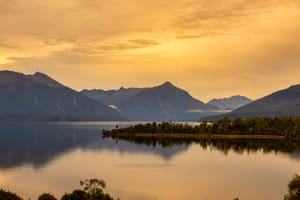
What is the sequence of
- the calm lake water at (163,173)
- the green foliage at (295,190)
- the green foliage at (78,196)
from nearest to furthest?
1. the green foliage at (295,190)
2. the green foliage at (78,196)
3. the calm lake water at (163,173)

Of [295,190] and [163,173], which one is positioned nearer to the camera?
[295,190]

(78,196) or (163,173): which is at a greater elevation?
(78,196)

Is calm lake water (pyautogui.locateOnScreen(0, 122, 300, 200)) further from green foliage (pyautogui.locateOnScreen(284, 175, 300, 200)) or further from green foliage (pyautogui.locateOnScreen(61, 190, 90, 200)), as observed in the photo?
green foliage (pyautogui.locateOnScreen(284, 175, 300, 200))

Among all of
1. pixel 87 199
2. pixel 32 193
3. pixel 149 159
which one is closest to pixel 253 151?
pixel 149 159

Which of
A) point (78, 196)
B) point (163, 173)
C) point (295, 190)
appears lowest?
point (163, 173)

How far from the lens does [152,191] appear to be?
3145 inches

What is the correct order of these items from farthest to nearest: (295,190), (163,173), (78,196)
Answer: (163,173) → (295,190) → (78,196)

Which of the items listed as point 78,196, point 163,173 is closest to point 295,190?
point 78,196

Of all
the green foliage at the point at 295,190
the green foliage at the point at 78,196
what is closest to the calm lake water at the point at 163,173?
the green foliage at the point at 78,196

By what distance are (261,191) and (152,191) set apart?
2066 cm

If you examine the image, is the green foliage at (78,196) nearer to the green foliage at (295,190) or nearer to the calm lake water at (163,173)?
the calm lake water at (163,173)

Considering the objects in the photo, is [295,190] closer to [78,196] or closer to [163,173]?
[78,196]

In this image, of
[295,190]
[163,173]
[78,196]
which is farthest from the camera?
[163,173]

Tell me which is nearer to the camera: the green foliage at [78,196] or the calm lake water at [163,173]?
the green foliage at [78,196]
